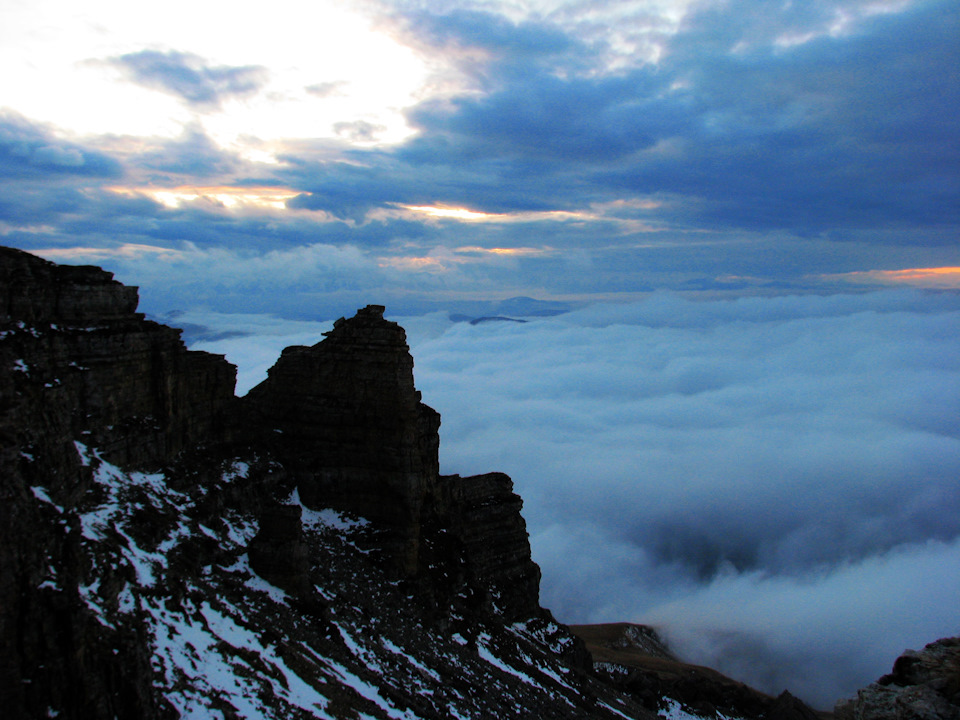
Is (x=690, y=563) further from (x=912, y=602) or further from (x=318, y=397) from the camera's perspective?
(x=318, y=397)

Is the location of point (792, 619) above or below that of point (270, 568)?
below

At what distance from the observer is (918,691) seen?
12477mm

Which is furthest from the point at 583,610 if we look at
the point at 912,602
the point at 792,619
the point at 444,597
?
the point at 444,597

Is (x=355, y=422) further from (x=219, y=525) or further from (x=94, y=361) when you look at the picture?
(x=94, y=361)

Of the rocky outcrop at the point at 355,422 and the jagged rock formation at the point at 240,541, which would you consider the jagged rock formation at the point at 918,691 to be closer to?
the jagged rock formation at the point at 240,541

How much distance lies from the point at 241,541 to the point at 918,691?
33.0 m

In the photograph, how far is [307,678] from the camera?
29344mm

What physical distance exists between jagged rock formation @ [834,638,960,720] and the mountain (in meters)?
19.1

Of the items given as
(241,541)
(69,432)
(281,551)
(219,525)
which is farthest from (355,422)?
(69,432)

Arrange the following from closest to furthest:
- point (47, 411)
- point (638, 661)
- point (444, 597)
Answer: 1. point (47, 411)
2. point (444, 597)
3. point (638, 661)

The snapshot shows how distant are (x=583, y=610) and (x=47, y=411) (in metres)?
137

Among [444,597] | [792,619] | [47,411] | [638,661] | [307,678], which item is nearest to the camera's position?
[47,411]

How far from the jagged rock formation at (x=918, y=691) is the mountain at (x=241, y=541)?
62.8 ft

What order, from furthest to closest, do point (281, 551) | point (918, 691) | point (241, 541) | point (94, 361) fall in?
1. point (241, 541)
2. point (281, 551)
3. point (94, 361)
4. point (918, 691)
